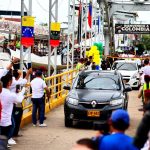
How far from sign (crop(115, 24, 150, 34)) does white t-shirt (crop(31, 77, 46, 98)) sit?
1592 inches

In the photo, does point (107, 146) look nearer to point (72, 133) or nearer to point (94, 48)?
point (72, 133)

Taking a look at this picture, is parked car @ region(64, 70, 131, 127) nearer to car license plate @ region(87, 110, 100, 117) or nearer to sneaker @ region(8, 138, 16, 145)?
car license plate @ region(87, 110, 100, 117)

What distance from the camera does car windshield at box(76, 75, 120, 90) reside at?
15.8 meters

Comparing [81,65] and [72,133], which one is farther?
[81,65]

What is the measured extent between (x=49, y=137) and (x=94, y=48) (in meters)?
19.3

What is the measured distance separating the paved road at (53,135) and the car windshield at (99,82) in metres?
1.14

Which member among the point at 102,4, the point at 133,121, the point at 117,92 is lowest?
the point at 133,121

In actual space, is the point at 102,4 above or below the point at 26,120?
above

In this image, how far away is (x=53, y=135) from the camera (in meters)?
13.9

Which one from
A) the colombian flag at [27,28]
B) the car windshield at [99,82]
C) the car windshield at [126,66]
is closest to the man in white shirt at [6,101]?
the colombian flag at [27,28]

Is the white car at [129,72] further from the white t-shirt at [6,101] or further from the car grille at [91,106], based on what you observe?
the white t-shirt at [6,101]

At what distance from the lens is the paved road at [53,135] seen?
12.2m

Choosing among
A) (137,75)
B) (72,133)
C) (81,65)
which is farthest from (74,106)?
(137,75)

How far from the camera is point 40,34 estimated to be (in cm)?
4362
